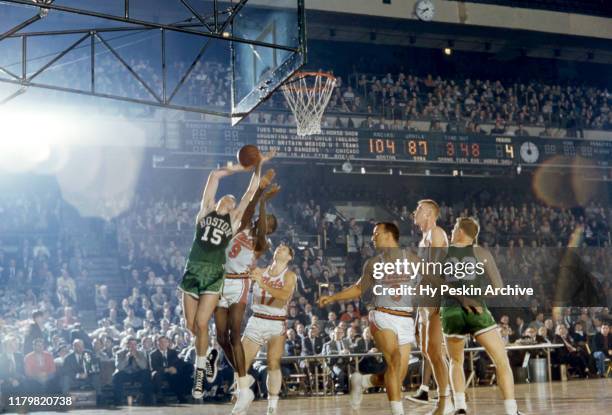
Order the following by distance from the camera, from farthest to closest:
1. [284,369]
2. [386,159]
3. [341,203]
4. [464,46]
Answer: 1. [464,46]
2. [341,203]
3. [386,159]
4. [284,369]

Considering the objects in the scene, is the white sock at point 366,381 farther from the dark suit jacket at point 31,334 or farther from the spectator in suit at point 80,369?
the dark suit jacket at point 31,334

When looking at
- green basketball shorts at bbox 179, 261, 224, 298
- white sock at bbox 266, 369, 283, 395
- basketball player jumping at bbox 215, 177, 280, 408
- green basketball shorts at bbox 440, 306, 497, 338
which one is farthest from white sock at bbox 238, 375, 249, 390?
green basketball shorts at bbox 440, 306, 497, 338

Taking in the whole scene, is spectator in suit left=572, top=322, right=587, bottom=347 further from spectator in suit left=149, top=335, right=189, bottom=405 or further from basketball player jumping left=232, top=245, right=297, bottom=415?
basketball player jumping left=232, top=245, right=297, bottom=415

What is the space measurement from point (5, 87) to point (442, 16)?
14158 millimetres

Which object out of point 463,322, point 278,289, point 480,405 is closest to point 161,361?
point 480,405

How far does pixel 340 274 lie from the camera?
2142cm

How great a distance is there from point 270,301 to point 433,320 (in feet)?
5.70

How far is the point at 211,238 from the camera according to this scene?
7.68 m

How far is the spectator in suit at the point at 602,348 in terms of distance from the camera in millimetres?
17344

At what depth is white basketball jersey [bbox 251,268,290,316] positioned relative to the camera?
8383 millimetres

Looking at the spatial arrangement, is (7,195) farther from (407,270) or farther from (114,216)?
(407,270)

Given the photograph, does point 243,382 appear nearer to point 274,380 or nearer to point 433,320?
point 274,380

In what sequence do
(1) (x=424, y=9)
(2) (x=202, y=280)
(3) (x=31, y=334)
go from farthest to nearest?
(1) (x=424, y=9)
(3) (x=31, y=334)
(2) (x=202, y=280)

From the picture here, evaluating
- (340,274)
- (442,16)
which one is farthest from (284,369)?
(442,16)
